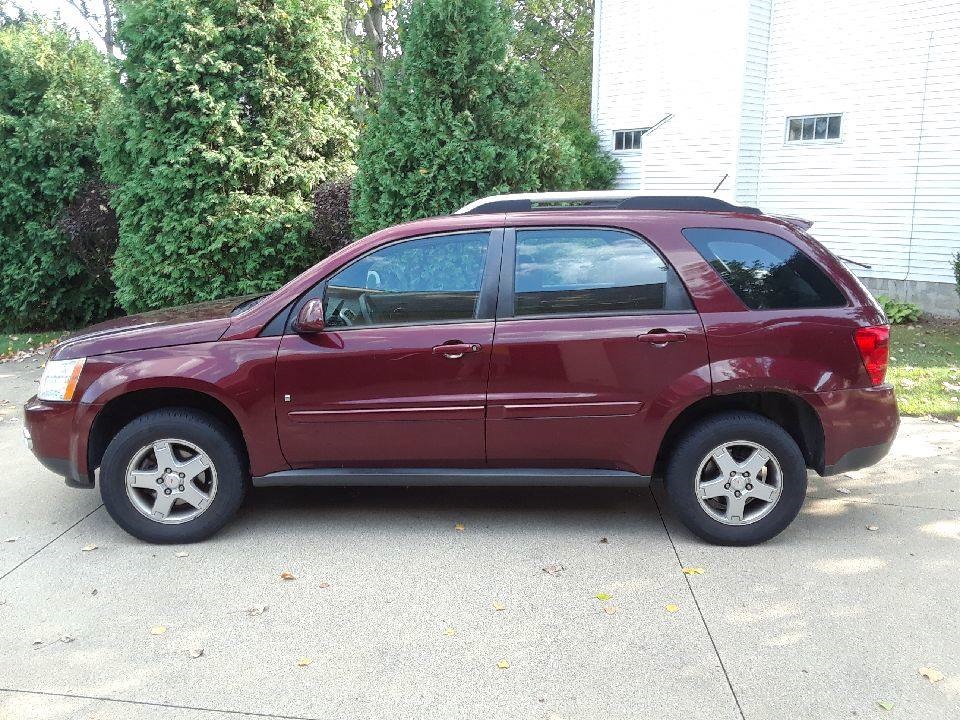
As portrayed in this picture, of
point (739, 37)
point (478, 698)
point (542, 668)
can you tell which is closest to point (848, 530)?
point (542, 668)

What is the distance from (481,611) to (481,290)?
63.5 inches

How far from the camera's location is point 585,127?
15.5 metres

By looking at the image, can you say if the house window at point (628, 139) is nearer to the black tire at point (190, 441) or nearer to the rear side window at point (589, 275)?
the rear side window at point (589, 275)

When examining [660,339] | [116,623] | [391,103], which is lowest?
[116,623]

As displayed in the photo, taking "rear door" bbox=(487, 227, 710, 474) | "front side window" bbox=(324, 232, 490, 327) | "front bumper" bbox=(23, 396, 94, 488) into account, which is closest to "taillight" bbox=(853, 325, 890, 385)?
"rear door" bbox=(487, 227, 710, 474)

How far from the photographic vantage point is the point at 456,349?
4176 mm

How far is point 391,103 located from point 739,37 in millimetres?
7656

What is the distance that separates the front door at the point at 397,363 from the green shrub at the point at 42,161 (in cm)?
776

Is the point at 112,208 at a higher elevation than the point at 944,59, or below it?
below

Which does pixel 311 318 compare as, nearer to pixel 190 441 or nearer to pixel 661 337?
pixel 190 441

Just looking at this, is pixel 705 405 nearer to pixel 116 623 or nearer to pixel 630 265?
pixel 630 265

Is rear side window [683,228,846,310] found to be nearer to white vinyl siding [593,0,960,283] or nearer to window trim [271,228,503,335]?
window trim [271,228,503,335]

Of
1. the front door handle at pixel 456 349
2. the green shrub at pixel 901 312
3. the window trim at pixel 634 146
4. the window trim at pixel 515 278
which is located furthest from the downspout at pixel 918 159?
the front door handle at pixel 456 349

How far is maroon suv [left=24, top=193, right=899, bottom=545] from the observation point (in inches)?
164
